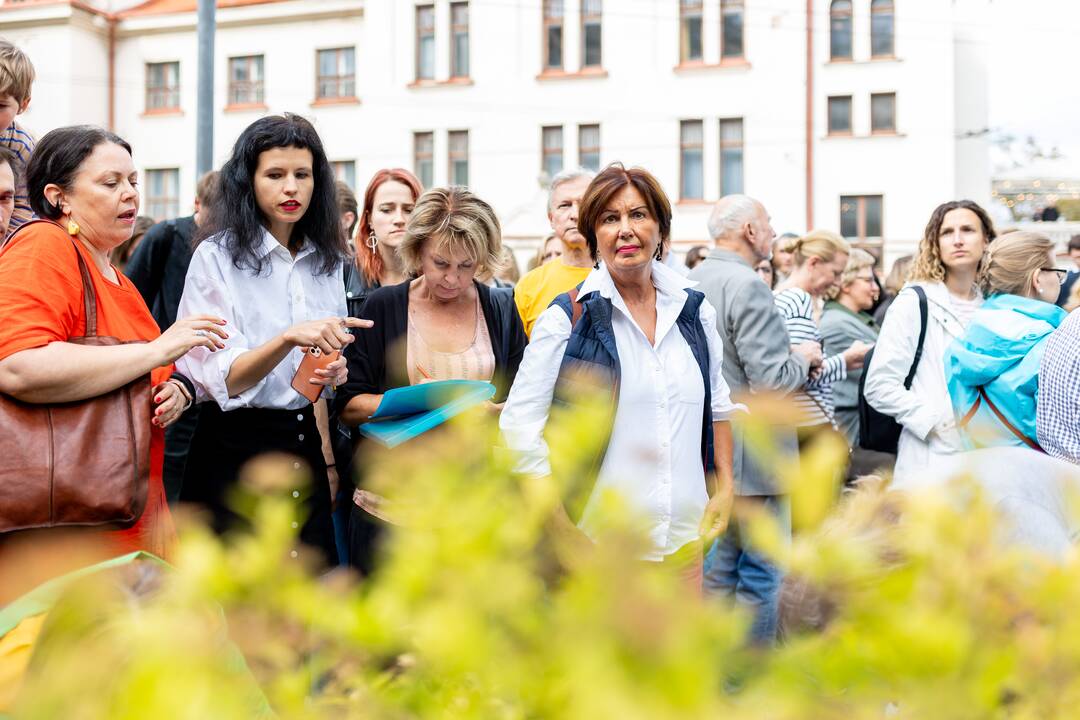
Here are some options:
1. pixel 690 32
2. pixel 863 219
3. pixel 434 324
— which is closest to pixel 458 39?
pixel 690 32

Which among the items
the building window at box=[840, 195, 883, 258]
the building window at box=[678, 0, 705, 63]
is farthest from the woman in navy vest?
the building window at box=[678, 0, 705, 63]

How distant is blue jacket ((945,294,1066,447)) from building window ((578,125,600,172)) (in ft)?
70.5

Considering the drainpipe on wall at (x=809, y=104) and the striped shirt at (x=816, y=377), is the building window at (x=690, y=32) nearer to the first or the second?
the drainpipe on wall at (x=809, y=104)

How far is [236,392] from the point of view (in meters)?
3.01

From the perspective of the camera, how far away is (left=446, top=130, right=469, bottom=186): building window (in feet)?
85.4

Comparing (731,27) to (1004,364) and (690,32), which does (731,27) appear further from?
(1004,364)

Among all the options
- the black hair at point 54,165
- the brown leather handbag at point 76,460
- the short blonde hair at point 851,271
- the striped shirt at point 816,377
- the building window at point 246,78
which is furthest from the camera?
the building window at point 246,78

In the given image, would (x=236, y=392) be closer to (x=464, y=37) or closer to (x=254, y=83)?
(x=464, y=37)

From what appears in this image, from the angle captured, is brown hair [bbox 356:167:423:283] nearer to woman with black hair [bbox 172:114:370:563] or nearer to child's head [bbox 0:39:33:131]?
woman with black hair [bbox 172:114:370:563]

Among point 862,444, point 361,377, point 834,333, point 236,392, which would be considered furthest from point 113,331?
point 834,333

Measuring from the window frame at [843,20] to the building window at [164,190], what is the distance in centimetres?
1678

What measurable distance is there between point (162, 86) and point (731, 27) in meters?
15.0

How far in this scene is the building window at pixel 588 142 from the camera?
25141 millimetres

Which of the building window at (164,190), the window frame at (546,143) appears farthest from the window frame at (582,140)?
the building window at (164,190)
